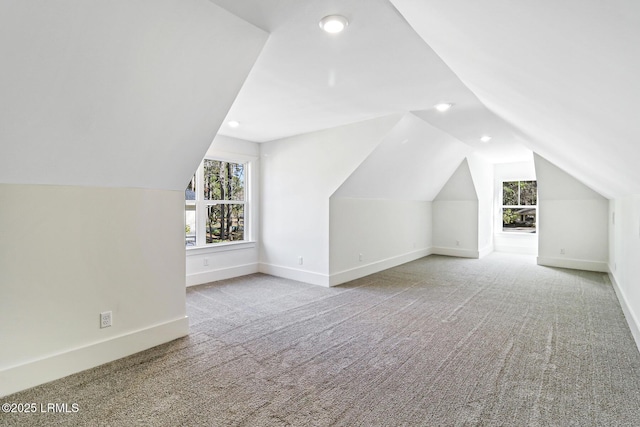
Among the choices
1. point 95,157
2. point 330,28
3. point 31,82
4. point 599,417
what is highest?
point 330,28

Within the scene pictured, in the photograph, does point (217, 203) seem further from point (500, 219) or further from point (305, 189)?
point (500, 219)

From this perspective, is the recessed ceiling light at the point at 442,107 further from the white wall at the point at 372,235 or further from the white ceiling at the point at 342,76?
the white wall at the point at 372,235

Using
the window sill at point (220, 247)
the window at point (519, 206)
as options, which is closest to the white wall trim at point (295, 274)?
the window sill at point (220, 247)

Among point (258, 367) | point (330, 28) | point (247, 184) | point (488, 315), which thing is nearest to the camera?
point (330, 28)

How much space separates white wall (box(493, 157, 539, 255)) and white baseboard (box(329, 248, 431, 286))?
240 cm

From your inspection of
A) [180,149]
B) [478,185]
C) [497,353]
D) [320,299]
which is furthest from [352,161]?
[478,185]

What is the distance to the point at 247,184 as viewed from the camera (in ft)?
18.2

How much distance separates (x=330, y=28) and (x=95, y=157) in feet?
6.07

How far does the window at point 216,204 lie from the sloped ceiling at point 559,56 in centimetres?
385

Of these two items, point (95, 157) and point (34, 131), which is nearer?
point (34, 131)

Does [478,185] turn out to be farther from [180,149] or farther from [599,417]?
[180,149]

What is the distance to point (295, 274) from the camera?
199 inches

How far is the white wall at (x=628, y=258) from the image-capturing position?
3.05 meters

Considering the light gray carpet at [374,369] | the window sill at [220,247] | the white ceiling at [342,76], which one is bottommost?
the light gray carpet at [374,369]
